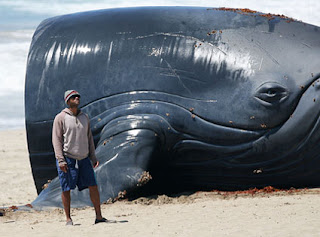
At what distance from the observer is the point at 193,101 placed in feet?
36.1

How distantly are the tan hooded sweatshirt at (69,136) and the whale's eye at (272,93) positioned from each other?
3.09 m

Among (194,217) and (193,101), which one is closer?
(194,217)

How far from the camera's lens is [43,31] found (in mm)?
12500

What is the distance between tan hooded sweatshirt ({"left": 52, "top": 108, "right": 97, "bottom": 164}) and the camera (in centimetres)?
877

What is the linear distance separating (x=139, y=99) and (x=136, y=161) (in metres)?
1.10

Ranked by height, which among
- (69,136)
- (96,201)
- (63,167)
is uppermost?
(69,136)

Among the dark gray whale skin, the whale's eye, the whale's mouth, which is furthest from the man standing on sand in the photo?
the whale's eye

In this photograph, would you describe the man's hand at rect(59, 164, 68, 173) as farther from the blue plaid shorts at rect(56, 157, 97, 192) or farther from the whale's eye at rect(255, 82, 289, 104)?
the whale's eye at rect(255, 82, 289, 104)

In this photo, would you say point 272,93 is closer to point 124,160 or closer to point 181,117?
point 181,117

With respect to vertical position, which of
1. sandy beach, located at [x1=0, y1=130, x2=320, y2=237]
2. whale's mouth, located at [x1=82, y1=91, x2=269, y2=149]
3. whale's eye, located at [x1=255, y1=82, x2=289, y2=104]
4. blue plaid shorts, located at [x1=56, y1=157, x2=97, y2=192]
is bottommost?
sandy beach, located at [x1=0, y1=130, x2=320, y2=237]

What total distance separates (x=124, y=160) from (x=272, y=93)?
7.82ft

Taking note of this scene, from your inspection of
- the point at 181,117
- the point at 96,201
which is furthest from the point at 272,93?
the point at 96,201

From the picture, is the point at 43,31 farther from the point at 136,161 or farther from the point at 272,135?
the point at 272,135

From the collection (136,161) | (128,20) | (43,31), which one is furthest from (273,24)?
(43,31)
